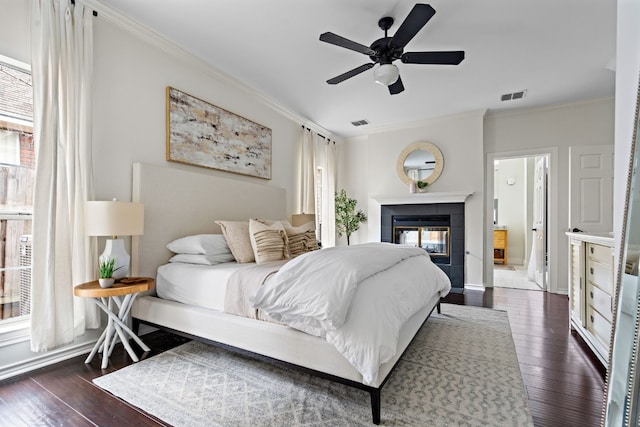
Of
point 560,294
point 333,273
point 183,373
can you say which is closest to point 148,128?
point 183,373

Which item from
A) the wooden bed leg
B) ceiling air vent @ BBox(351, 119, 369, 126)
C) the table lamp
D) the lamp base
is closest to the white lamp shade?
the table lamp

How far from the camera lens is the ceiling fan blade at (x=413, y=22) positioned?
1985 mm

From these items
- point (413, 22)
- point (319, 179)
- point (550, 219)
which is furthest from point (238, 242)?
point (550, 219)

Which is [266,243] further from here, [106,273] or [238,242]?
[106,273]

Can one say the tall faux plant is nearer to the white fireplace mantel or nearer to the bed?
the white fireplace mantel

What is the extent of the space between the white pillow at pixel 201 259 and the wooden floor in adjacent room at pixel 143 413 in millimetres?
692

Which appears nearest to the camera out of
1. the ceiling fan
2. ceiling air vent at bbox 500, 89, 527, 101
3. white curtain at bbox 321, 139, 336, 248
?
the ceiling fan

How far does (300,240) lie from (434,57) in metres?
2.20

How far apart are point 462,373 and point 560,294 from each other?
3621mm

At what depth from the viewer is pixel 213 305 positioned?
227 cm

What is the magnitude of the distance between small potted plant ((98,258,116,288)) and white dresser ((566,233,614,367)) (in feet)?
11.1

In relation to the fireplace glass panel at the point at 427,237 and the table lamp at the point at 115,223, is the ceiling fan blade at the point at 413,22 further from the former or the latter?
the fireplace glass panel at the point at 427,237

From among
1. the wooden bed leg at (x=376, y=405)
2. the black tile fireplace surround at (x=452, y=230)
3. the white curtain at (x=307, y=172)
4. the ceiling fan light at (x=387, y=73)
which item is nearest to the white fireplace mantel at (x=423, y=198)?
the black tile fireplace surround at (x=452, y=230)

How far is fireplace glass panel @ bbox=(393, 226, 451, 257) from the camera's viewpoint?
515 cm
